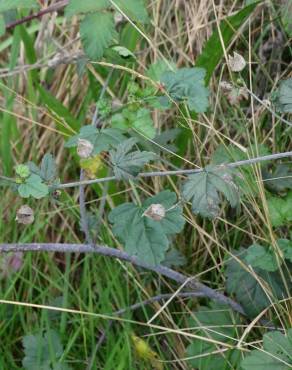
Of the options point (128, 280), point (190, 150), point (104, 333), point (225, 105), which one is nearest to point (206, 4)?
point (225, 105)

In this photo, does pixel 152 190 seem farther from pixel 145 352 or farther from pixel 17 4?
pixel 17 4

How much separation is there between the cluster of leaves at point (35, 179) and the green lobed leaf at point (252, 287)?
434 millimetres

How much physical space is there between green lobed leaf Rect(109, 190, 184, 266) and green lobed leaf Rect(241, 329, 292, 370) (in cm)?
22

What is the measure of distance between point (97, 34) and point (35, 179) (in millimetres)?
319

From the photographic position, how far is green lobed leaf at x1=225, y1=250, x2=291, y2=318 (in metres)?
1.41

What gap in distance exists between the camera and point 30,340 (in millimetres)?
1466

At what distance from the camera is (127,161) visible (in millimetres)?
1169

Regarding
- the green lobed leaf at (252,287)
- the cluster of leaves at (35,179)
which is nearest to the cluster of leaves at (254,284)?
the green lobed leaf at (252,287)

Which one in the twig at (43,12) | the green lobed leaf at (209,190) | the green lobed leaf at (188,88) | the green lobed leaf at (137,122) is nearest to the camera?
the green lobed leaf at (209,190)

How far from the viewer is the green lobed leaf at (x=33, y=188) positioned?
3.81 feet

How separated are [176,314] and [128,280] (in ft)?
0.44

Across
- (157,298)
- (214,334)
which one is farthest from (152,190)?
(214,334)

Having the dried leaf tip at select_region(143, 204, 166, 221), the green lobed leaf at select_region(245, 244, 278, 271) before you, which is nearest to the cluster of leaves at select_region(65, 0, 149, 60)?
the dried leaf tip at select_region(143, 204, 166, 221)

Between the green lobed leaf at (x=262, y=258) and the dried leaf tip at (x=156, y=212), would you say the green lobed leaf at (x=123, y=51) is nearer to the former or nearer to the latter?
the dried leaf tip at (x=156, y=212)
